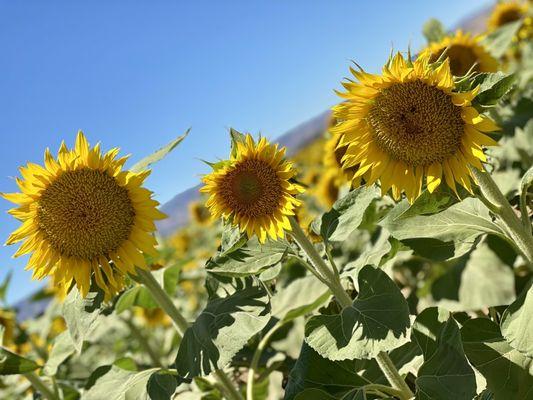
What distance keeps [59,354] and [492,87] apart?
2077 millimetres

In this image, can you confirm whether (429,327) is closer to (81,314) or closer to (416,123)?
(416,123)

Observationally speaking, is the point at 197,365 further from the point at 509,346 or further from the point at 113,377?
the point at 509,346

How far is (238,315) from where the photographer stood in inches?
77.8

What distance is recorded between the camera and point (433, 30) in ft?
10.9

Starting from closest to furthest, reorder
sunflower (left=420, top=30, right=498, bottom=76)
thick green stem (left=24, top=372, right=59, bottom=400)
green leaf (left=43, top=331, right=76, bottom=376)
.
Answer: green leaf (left=43, top=331, right=76, bottom=376)
thick green stem (left=24, top=372, right=59, bottom=400)
sunflower (left=420, top=30, right=498, bottom=76)

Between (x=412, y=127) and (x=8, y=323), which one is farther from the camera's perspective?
(x=8, y=323)

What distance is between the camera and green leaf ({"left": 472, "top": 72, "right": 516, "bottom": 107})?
5.16 feet

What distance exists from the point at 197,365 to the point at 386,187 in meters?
0.84

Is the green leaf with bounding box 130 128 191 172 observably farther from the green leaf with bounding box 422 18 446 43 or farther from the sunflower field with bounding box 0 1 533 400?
the green leaf with bounding box 422 18 446 43

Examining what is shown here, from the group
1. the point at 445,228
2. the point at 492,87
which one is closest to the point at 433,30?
the point at 445,228

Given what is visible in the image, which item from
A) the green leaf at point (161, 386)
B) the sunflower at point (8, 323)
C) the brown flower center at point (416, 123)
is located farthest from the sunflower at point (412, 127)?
the sunflower at point (8, 323)

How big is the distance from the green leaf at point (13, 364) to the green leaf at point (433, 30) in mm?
2632

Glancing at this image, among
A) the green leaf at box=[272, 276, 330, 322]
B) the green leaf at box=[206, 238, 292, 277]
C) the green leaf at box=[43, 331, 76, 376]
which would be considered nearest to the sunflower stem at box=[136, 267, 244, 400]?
the green leaf at box=[206, 238, 292, 277]

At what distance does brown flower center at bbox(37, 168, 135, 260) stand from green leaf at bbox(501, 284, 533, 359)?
1289 millimetres
